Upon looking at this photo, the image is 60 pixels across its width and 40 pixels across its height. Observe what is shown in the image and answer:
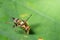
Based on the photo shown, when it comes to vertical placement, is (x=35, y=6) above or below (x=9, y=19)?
above

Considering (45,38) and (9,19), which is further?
(9,19)

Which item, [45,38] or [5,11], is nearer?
[45,38]

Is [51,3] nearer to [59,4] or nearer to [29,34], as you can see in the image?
[59,4]

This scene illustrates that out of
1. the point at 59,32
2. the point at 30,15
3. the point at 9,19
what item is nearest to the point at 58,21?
the point at 59,32

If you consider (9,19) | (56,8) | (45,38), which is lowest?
(45,38)

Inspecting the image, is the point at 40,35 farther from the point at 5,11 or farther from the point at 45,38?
the point at 5,11

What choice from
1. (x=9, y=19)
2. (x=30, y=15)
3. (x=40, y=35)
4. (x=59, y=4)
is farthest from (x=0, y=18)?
(x=59, y=4)
